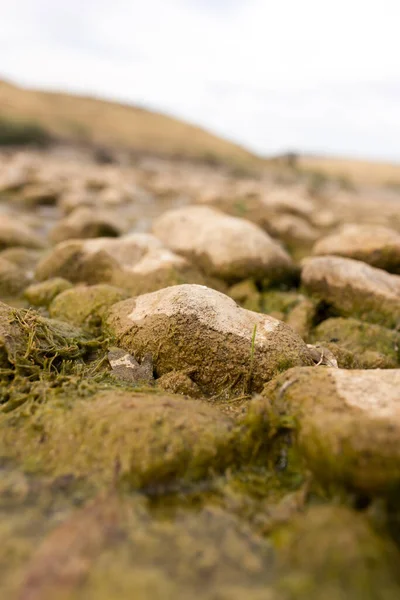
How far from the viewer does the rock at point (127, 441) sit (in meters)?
2.19

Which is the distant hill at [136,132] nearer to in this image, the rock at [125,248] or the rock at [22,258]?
the rock at [22,258]

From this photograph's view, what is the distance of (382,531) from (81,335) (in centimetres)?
271

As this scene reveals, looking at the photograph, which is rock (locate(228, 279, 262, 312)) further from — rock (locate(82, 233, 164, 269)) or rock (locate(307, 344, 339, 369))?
rock (locate(307, 344, 339, 369))

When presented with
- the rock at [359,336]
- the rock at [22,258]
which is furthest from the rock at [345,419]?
the rock at [22,258]

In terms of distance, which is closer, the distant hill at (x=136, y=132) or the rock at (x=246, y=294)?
the rock at (x=246, y=294)

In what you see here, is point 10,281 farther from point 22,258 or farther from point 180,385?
point 180,385

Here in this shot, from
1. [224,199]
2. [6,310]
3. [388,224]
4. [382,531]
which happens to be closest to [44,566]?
[382,531]

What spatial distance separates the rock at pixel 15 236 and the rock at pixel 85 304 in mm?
3399

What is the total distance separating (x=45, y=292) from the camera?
5023mm

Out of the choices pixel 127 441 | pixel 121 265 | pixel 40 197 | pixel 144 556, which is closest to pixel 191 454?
pixel 127 441

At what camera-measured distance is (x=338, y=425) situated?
2053mm

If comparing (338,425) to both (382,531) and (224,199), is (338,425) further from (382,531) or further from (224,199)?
(224,199)

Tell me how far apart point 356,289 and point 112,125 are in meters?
50.3

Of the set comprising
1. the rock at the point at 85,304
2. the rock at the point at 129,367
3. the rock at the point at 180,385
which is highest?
the rock at the point at 180,385
